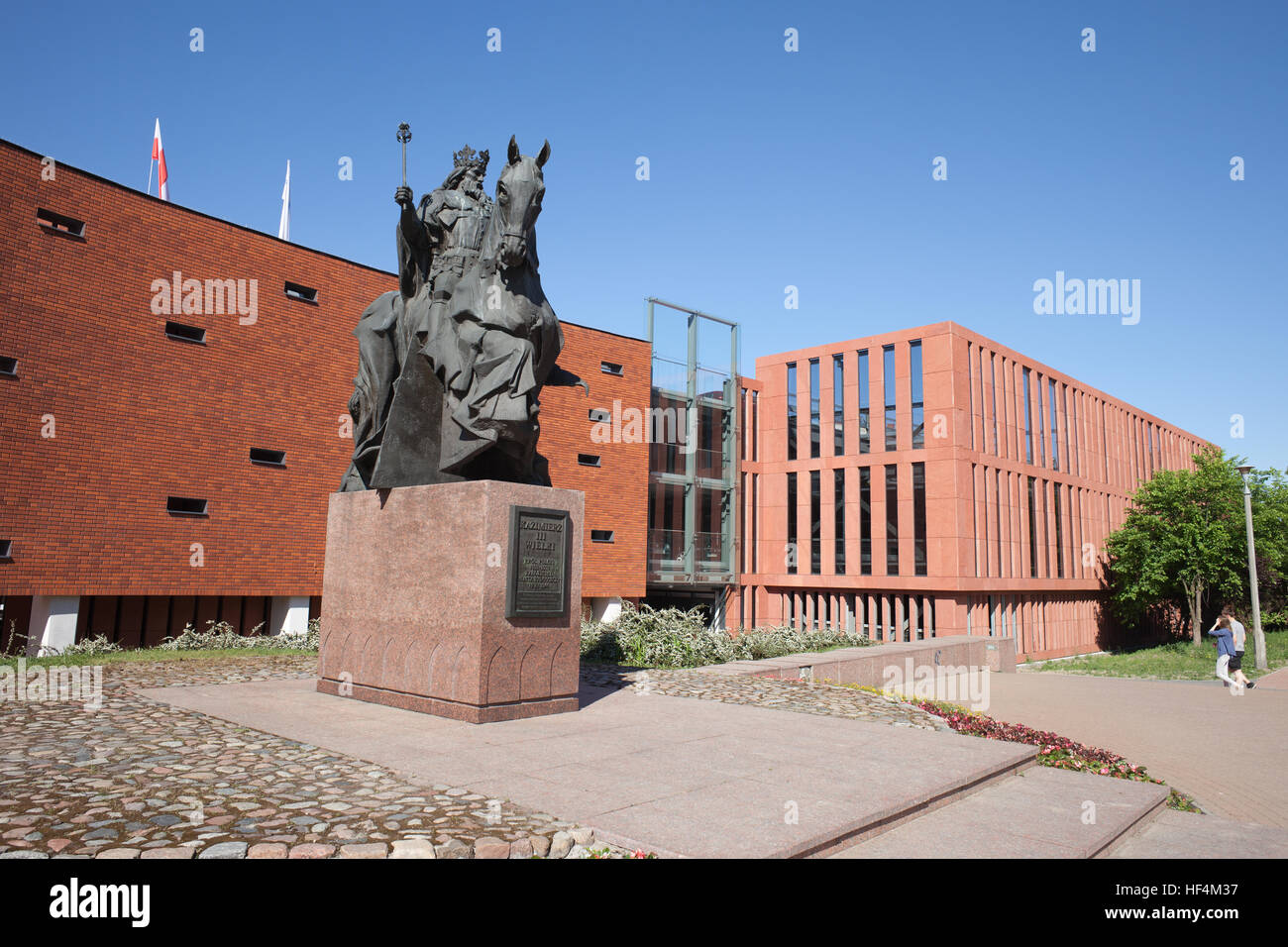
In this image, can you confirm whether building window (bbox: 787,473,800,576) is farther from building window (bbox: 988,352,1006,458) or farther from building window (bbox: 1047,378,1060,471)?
building window (bbox: 1047,378,1060,471)

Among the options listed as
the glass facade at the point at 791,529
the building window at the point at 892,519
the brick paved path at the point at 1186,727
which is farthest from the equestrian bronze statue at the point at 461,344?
the glass facade at the point at 791,529

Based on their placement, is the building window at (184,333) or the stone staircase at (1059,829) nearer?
the stone staircase at (1059,829)

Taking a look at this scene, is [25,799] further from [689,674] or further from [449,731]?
[689,674]

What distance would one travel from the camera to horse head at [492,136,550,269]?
24.6 feet

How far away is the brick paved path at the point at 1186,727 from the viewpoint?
24.2 feet

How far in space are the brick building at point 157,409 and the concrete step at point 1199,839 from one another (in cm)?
1679

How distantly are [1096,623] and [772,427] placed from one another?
17544 mm

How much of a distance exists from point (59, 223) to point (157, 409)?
379cm

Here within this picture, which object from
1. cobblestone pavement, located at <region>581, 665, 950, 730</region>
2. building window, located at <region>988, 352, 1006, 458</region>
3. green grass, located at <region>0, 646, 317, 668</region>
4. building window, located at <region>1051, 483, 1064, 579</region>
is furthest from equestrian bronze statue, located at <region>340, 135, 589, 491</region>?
building window, located at <region>1051, 483, 1064, 579</region>

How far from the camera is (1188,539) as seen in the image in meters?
33.7

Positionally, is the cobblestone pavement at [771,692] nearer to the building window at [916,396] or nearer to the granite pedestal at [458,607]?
the granite pedestal at [458,607]

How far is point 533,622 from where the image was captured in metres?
7.60

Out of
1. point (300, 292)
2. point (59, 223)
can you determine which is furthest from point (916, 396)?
point (59, 223)

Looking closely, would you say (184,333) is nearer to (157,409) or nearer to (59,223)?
(157,409)
